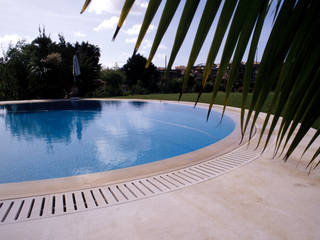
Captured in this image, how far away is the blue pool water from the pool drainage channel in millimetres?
2125

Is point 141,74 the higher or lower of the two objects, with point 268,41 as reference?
higher

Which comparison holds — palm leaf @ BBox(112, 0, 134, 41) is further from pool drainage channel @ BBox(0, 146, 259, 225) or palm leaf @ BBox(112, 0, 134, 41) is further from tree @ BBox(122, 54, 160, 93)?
tree @ BBox(122, 54, 160, 93)

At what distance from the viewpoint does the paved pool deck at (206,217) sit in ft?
5.49

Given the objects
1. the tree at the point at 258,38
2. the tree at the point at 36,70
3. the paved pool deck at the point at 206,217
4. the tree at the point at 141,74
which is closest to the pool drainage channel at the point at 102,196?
the paved pool deck at the point at 206,217

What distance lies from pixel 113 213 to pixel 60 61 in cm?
1551

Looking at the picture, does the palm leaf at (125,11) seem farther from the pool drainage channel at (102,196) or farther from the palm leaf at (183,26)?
the pool drainage channel at (102,196)

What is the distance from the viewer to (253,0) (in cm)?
27

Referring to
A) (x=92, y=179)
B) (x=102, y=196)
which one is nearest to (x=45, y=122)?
(x=92, y=179)

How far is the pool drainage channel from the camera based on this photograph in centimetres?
194

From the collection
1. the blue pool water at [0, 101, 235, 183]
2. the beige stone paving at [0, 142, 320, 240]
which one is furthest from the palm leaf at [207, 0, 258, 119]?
the blue pool water at [0, 101, 235, 183]

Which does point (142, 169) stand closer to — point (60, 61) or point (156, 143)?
point (156, 143)

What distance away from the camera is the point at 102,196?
221 cm

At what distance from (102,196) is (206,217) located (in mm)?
1077

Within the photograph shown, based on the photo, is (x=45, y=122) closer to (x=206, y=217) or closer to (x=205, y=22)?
(x=206, y=217)
